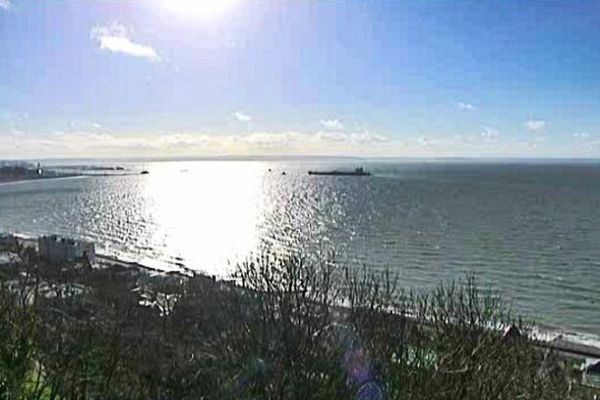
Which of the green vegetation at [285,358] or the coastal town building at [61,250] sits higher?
the green vegetation at [285,358]

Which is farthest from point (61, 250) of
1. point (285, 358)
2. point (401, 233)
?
point (285, 358)

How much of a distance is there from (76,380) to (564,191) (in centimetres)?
10855

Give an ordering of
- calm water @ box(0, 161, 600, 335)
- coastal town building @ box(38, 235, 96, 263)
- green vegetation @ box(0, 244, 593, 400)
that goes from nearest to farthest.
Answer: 1. green vegetation @ box(0, 244, 593, 400)
2. calm water @ box(0, 161, 600, 335)
3. coastal town building @ box(38, 235, 96, 263)

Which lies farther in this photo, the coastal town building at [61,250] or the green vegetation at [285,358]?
the coastal town building at [61,250]

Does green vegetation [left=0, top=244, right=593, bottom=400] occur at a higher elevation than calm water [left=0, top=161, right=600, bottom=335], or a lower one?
higher

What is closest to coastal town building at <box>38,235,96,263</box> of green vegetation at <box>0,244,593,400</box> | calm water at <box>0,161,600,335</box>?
calm water at <box>0,161,600,335</box>

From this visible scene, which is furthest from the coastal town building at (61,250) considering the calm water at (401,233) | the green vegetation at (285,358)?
the green vegetation at (285,358)

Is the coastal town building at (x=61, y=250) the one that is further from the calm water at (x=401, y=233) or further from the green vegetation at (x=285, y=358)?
the green vegetation at (x=285, y=358)

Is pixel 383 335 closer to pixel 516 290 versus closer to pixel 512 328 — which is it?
pixel 512 328

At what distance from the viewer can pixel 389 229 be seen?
57281 millimetres

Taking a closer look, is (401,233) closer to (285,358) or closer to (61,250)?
(61,250)

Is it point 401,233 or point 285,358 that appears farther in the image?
point 401,233

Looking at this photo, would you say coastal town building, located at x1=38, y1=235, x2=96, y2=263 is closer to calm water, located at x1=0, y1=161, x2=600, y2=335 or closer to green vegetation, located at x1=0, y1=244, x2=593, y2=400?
calm water, located at x1=0, y1=161, x2=600, y2=335

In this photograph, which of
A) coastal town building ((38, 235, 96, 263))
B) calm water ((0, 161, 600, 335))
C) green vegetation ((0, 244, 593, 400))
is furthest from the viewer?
coastal town building ((38, 235, 96, 263))
